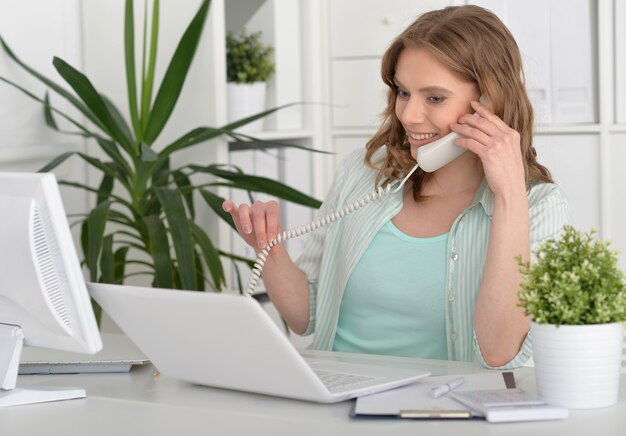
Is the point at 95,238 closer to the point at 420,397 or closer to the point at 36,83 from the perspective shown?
the point at 36,83

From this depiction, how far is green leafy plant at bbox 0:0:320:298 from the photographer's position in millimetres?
2475

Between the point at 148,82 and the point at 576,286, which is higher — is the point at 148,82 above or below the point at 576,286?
above

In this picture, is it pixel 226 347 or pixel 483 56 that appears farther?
pixel 483 56

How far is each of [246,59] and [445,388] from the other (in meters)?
2.03

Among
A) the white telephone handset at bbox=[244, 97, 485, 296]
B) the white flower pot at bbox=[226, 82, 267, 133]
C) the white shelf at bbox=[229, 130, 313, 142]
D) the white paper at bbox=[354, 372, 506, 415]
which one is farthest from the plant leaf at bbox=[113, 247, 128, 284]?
the white paper at bbox=[354, 372, 506, 415]

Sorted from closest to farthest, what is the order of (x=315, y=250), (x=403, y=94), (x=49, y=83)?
(x=403, y=94) → (x=315, y=250) → (x=49, y=83)

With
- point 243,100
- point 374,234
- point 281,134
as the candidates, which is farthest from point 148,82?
point 374,234

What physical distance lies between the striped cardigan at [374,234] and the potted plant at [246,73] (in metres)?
1.12

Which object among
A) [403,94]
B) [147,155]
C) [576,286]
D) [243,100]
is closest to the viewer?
[576,286]

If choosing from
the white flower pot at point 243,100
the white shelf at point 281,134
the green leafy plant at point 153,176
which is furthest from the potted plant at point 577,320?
the white flower pot at point 243,100

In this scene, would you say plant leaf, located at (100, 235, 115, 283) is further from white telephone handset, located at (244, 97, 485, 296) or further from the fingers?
the fingers

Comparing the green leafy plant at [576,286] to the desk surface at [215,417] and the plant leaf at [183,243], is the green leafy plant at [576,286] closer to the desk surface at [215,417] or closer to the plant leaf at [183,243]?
the desk surface at [215,417]

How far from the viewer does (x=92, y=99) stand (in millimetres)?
2596

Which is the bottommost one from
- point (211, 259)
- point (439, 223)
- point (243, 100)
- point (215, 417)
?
point (215, 417)
